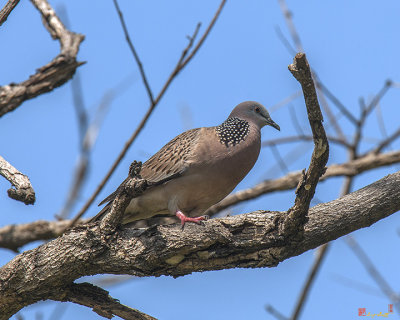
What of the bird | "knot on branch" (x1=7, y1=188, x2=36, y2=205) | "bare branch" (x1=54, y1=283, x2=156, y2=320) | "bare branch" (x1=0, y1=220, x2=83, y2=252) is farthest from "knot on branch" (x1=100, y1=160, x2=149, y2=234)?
"bare branch" (x1=0, y1=220, x2=83, y2=252)

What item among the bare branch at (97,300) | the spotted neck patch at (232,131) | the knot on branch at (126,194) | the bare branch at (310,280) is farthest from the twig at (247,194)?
the knot on branch at (126,194)

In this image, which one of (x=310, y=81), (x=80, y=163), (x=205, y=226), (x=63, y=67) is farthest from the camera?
(x=80, y=163)

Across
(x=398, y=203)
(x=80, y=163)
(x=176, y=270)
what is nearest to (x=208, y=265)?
(x=176, y=270)

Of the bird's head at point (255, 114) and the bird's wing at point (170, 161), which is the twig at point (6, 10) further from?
the bird's head at point (255, 114)

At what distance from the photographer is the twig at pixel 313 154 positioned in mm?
3361

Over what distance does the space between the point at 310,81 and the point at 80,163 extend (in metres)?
4.50

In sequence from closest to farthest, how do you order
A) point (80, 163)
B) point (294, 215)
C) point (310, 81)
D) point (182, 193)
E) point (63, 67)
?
point (310, 81) < point (294, 215) < point (182, 193) < point (63, 67) < point (80, 163)

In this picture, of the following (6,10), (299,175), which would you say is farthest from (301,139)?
(6,10)

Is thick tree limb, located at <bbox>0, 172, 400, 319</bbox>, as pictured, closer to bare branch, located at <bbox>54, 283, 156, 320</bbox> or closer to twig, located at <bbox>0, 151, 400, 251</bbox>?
bare branch, located at <bbox>54, 283, 156, 320</bbox>

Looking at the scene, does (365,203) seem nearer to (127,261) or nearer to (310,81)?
(310,81)

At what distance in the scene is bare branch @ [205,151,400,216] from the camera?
6801 millimetres

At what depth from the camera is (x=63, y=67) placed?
230 inches

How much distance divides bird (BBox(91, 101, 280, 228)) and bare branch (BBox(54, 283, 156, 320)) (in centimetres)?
92

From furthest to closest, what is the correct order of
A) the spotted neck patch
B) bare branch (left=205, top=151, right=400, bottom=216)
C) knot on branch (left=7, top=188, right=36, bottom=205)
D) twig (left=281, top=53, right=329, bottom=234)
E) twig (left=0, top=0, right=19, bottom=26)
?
bare branch (left=205, top=151, right=400, bottom=216)
the spotted neck patch
twig (left=0, top=0, right=19, bottom=26)
knot on branch (left=7, top=188, right=36, bottom=205)
twig (left=281, top=53, right=329, bottom=234)
